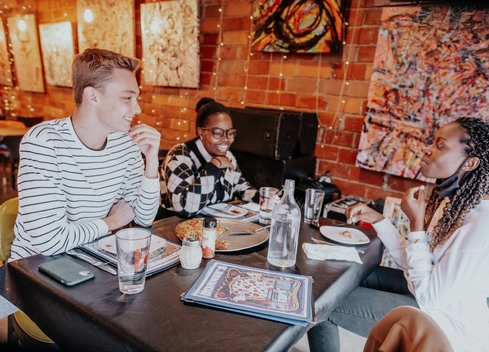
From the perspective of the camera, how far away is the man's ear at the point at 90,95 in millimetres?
1386

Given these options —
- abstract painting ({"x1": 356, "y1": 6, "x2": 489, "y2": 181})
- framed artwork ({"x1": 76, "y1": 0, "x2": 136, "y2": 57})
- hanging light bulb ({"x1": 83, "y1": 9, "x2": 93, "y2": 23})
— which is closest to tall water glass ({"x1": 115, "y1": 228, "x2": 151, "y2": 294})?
abstract painting ({"x1": 356, "y1": 6, "x2": 489, "y2": 181})

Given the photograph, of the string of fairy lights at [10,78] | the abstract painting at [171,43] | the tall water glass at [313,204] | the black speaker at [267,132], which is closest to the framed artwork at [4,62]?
the string of fairy lights at [10,78]

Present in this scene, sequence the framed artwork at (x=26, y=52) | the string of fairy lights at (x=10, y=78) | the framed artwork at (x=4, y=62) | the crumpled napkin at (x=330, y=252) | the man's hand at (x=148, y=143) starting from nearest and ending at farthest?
1. the crumpled napkin at (x=330, y=252)
2. the man's hand at (x=148, y=143)
3. the framed artwork at (x=26, y=52)
4. the string of fairy lights at (x=10, y=78)
5. the framed artwork at (x=4, y=62)

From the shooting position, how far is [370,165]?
2562 mm

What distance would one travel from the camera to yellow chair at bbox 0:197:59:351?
47.9 inches

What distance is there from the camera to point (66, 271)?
3.26 ft

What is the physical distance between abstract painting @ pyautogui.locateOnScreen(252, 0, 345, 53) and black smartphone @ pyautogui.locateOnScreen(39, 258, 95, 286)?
2.24 m

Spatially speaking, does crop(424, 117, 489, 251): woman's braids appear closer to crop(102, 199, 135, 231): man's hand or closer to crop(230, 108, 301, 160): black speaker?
crop(230, 108, 301, 160): black speaker

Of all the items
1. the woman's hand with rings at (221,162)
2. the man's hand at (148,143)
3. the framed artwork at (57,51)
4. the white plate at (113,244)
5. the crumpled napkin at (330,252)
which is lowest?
the crumpled napkin at (330,252)

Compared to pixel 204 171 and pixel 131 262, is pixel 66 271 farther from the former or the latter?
pixel 204 171

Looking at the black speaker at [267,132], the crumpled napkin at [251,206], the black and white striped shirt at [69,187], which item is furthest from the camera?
the black speaker at [267,132]

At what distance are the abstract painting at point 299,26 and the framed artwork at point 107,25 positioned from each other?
1622mm

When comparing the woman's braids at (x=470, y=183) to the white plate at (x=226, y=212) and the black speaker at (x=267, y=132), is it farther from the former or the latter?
the black speaker at (x=267, y=132)

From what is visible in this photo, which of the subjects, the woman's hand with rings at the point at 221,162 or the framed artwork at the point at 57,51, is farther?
the framed artwork at the point at 57,51
